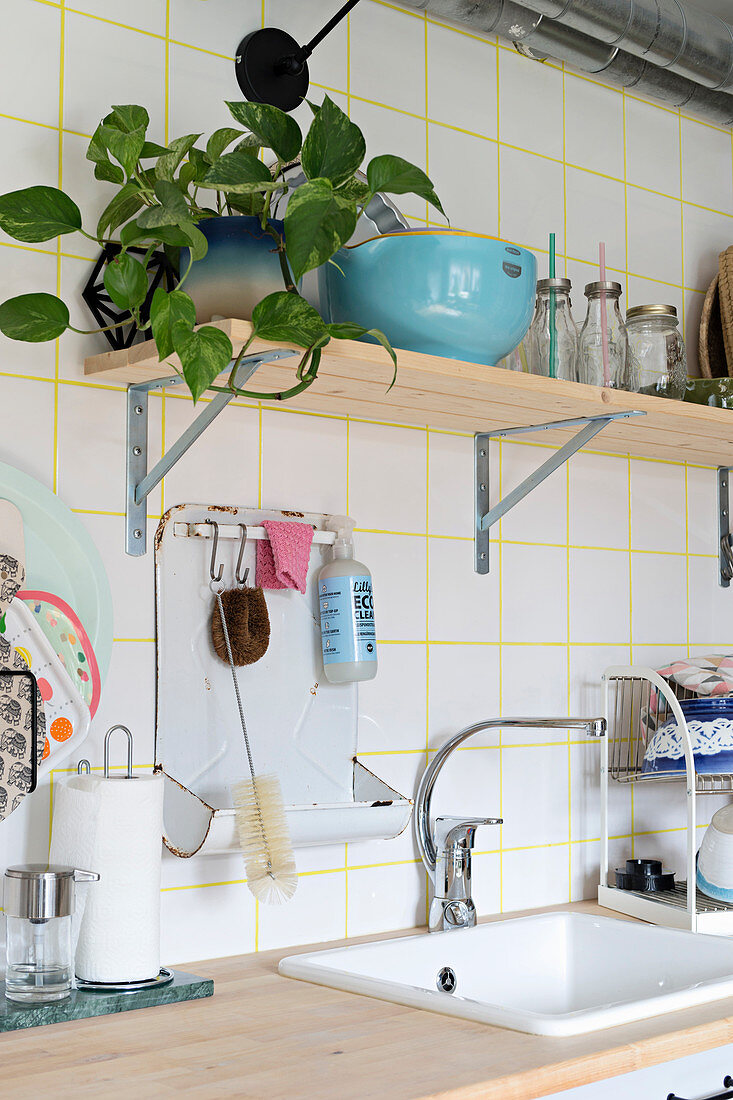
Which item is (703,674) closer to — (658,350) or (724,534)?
(724,534)

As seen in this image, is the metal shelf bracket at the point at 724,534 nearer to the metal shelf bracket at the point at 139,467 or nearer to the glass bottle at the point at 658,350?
the glass bottle at the point at 658,350

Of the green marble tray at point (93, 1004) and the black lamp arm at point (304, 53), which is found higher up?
the black lamp arm at point (304, 53)

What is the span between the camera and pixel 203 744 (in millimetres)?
1619

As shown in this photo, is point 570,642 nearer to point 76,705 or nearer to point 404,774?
point 404,774

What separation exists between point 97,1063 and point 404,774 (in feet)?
2.51

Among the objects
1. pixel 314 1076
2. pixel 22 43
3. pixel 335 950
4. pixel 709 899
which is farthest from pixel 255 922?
pixel 22 43

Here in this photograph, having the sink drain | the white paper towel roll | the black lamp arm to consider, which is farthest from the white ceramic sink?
the black lamp arm

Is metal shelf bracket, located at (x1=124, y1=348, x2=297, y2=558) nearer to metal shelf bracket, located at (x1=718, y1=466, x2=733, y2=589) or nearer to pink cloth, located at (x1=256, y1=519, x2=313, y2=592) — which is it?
pink cloth, located at (x1=256, y1=519, x2=313, y2=592)

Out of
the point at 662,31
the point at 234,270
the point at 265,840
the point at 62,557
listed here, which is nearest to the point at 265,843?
the point at 265,840

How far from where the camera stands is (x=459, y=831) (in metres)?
1.77

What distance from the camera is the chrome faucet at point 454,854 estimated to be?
176 centimetres

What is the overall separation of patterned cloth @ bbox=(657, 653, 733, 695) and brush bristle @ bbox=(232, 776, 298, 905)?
0.84 metres

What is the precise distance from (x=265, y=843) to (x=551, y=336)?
33.0 inches

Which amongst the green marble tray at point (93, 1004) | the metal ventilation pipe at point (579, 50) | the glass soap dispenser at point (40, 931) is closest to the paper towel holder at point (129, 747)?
the glass soap dispenser at point (40, 931)
